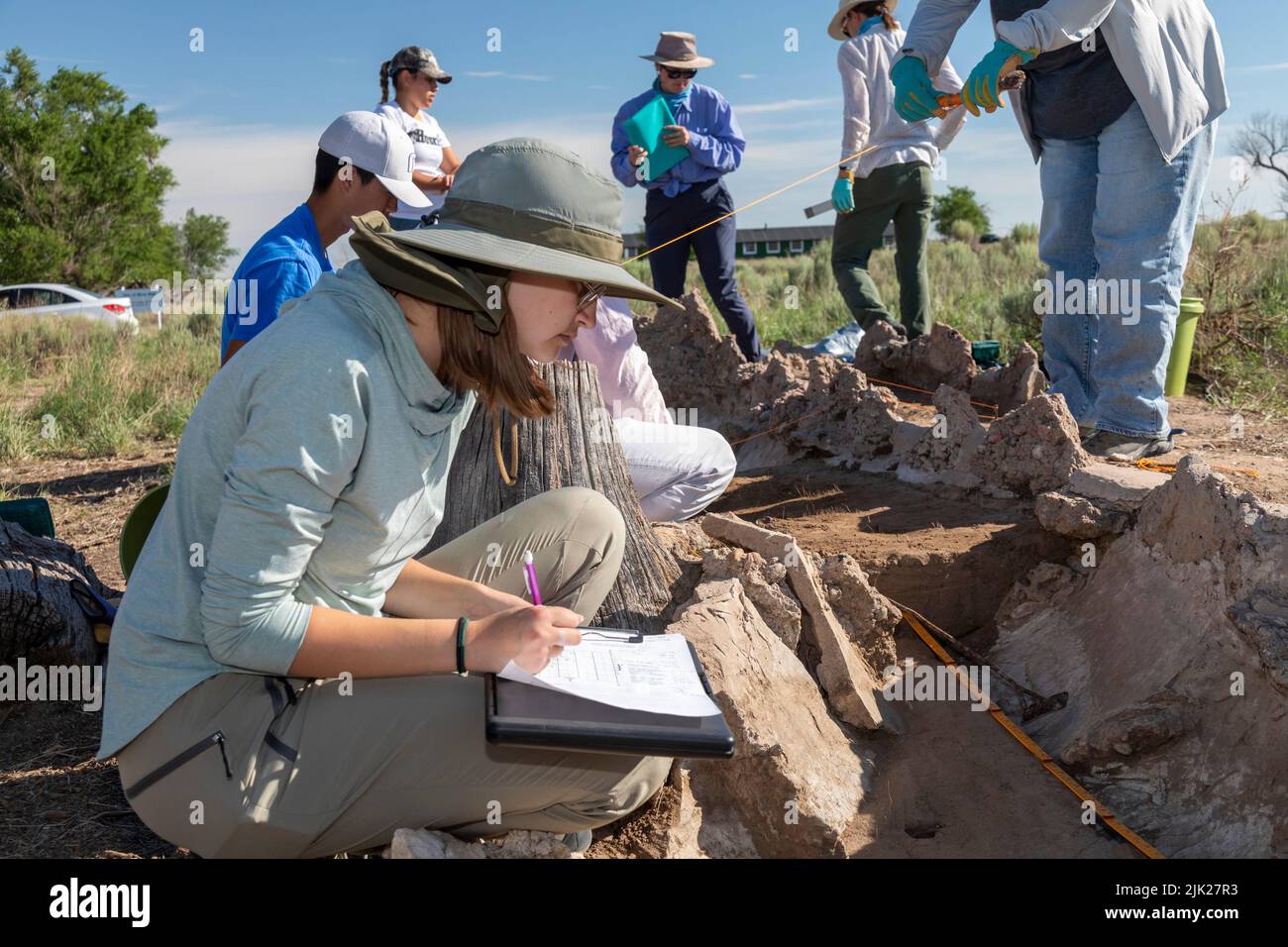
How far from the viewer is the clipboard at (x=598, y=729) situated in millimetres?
1777

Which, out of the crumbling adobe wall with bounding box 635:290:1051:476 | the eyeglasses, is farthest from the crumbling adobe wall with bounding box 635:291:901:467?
the eyeglasses

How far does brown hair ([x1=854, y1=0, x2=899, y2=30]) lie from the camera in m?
6.58

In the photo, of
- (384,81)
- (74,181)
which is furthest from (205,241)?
(384,81)

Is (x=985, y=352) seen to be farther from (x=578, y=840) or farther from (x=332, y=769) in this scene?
(x=332, y=769)

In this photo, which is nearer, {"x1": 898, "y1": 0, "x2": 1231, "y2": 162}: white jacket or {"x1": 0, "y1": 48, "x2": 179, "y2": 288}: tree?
{"x1": 898, "y1": 0, "x2": 1231, "y2": 162}: white jacket

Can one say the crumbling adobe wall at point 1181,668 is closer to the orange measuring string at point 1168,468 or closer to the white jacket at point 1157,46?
the orange measuring string at point 1168,468


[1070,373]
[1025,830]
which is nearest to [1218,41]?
[1070,373]

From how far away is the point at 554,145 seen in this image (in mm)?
1950

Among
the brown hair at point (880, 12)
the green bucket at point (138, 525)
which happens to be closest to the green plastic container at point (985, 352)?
the brown hair at point (880, 12)

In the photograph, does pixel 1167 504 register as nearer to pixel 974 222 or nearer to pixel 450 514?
pixel 450 514

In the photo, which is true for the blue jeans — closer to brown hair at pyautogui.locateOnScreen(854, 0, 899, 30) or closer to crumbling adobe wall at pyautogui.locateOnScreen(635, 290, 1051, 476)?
crumbling adobe wall at pyautogui.locateOnScreen(635, 290, 1051, 476)

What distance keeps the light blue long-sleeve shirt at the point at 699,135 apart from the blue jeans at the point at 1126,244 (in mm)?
2184

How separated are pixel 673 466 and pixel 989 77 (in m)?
2.05

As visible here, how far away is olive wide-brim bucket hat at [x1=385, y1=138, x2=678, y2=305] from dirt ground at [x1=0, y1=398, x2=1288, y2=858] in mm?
1265
